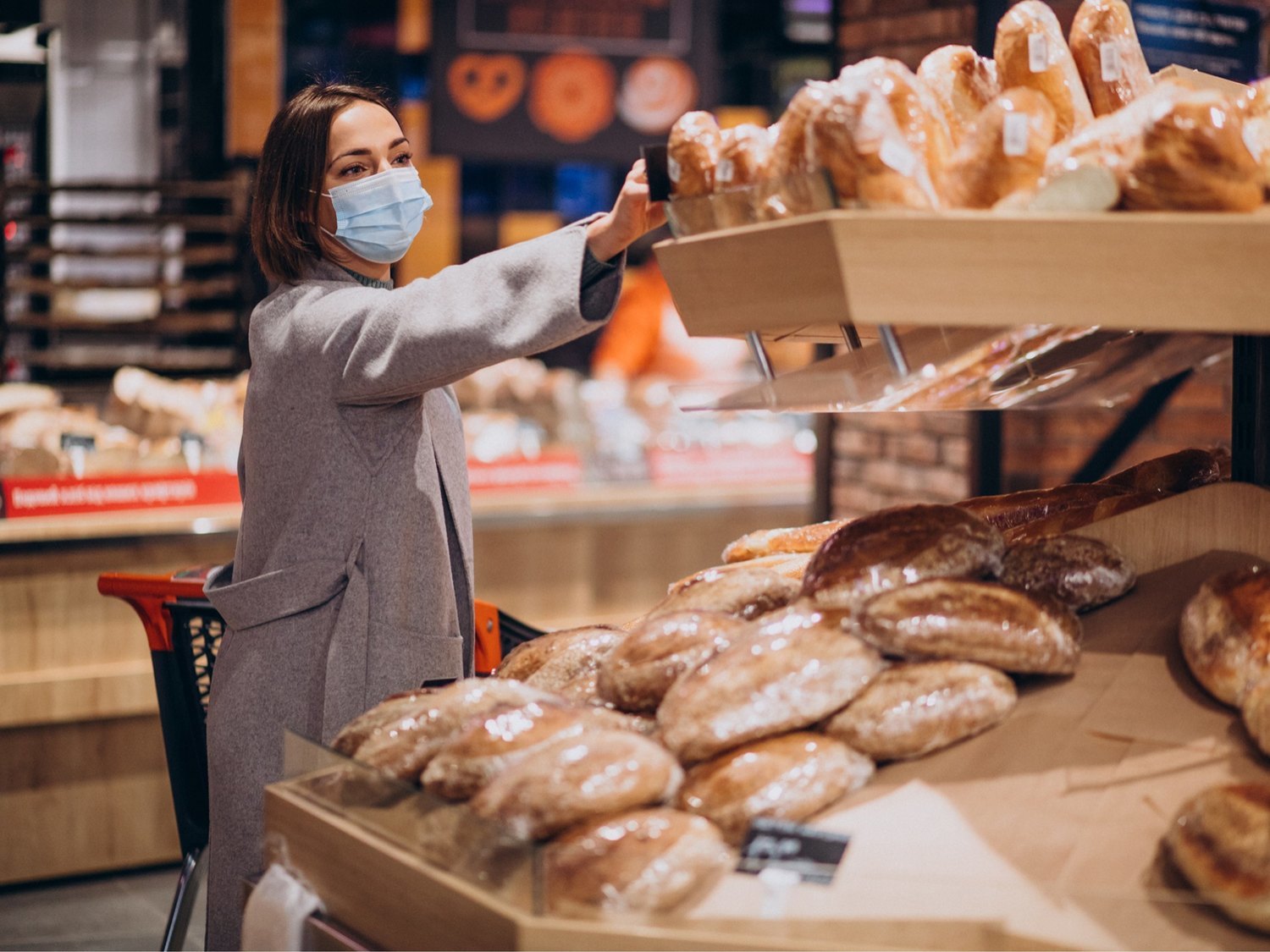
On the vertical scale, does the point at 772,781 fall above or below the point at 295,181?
below

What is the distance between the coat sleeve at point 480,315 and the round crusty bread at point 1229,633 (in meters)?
0.78

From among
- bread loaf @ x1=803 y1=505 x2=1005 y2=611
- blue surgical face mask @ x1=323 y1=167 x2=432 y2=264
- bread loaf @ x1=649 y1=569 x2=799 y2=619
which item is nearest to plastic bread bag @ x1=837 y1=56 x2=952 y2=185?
bread loaf @ x1=803 y1=505 x2=1005 y2=611

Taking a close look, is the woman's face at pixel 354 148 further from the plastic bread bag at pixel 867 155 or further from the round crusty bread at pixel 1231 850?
the round crusty bread at pixel 1231 850

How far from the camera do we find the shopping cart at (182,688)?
7.88 feet

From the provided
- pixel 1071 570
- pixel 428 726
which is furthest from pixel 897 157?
pixel 428 726

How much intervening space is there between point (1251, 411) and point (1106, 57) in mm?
543

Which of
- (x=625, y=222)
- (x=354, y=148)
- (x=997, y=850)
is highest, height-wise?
(x=354, y=148)

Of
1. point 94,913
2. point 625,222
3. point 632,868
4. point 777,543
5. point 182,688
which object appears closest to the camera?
point 632,868

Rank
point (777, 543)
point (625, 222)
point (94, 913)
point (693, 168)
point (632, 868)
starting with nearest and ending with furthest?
point (632, 868)
point (693, 168)
point (625, 222)
point (777, 543)
point (94, 913)

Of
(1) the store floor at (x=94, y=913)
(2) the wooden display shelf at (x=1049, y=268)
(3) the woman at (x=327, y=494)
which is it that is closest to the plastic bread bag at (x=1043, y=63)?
(2) the wooden display shelf at (x=1049, y=268)

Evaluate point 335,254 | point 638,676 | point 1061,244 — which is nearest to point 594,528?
point 335,254

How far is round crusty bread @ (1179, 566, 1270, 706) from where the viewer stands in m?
1.39

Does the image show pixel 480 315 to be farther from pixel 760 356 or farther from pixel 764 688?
pixel 764 688

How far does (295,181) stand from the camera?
83.5 inches
